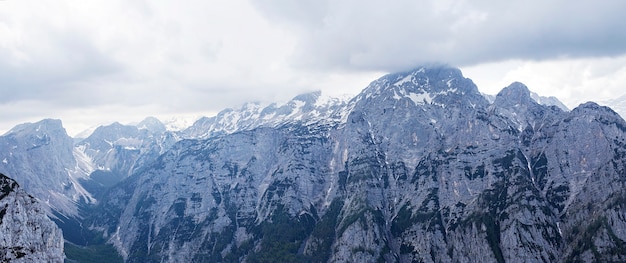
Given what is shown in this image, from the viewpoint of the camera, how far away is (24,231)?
18725 cm

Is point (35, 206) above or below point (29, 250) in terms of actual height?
above

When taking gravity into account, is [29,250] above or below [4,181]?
below

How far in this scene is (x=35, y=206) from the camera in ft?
636

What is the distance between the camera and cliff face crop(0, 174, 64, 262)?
7116 inches

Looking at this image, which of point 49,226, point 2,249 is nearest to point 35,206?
point 49,226

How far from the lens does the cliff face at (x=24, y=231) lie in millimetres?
180750

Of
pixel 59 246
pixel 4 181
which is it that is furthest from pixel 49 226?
pixel 4 181

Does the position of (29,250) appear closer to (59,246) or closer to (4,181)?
(59,246)

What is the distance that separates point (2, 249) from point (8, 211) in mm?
15270

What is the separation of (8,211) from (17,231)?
8.32 meters

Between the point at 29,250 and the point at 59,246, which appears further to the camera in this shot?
the point at 59,246

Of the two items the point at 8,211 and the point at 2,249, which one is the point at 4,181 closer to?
the point at 8,211

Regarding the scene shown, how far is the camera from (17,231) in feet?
607

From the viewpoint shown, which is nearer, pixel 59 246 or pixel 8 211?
pixel 8 211
